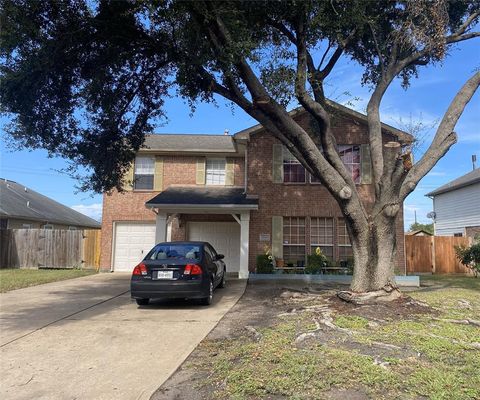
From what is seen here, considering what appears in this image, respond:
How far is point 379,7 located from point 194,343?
8.87 metres

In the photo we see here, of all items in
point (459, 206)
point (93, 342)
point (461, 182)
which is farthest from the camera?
point (459, 206)

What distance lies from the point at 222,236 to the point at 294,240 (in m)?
3.45

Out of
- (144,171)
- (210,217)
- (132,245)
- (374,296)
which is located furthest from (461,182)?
A: (374,296)

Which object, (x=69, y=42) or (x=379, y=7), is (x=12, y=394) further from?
(x=379, y=7)

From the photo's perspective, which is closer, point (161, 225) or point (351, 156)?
point (161, 225)

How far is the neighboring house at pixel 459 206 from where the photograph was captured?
25625mm

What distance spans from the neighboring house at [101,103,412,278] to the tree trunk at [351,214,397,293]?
222 inches

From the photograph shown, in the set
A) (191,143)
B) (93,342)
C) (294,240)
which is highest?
(191,143)

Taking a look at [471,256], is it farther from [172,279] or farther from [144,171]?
[144,171]

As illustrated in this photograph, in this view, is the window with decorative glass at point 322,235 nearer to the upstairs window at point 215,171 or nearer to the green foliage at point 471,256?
the upstairs window at point 215,171

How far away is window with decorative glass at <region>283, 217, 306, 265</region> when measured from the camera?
16.5 metres

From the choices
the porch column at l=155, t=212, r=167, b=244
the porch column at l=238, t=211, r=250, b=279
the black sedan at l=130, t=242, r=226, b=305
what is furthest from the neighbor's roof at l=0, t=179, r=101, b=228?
the black sedan at l=130, t=242, r=226, b=305

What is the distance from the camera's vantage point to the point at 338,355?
5449 mm

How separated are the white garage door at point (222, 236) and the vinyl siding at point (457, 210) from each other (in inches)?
621
